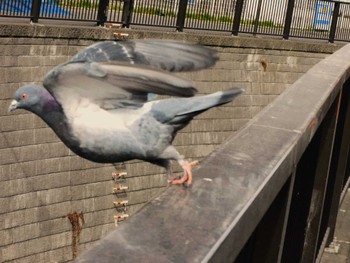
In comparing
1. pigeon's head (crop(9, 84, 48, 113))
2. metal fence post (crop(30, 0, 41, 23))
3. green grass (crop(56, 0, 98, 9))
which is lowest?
metal fence post (crop(30, 0, 41, 23))

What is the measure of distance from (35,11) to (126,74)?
11.2 meters

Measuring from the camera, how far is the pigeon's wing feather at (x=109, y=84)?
104 inches

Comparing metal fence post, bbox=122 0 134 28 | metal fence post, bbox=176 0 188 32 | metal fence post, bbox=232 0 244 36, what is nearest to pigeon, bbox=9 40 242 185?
metal fence post, bbox=122 0 134 28

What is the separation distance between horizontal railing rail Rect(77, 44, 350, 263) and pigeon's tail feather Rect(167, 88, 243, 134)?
0.51 feet

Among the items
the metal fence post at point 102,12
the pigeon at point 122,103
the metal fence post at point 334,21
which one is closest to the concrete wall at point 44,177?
the metal fence post at point 102,12

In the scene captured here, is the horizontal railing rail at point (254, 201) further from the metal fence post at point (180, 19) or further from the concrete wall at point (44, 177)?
the metal fence post at point (180, 19)

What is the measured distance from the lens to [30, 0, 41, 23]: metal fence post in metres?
13.6

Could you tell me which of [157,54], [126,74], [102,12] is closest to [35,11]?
[102,12]

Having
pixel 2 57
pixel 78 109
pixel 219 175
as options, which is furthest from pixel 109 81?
pixel 2 57

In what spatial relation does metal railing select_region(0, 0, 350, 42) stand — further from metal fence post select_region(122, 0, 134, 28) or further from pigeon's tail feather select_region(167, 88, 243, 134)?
pigeon's tail feather select_region(167, 88, 243, 134)

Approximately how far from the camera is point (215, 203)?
241cm

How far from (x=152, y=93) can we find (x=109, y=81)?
0.13 m

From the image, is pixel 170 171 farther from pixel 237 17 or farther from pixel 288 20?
pixel 288 20

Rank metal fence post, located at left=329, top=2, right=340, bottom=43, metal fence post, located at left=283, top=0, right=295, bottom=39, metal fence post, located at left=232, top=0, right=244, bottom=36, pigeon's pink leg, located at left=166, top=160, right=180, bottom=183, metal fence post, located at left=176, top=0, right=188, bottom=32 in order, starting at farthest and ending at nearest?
1. metal fence post, located at left=329, top=2, right=340, bottom=43
2. metal fence post, located at left=283, top=0, right=295, bottom=39
3. metal fence post, located at left=232, top=0, right=244, bottom=36
4. metal fence post, located at left=176, top=0, right=188, bottom=32
5. pigeon's pink leg, located at left=166, top=160, right=180, bottom=183
